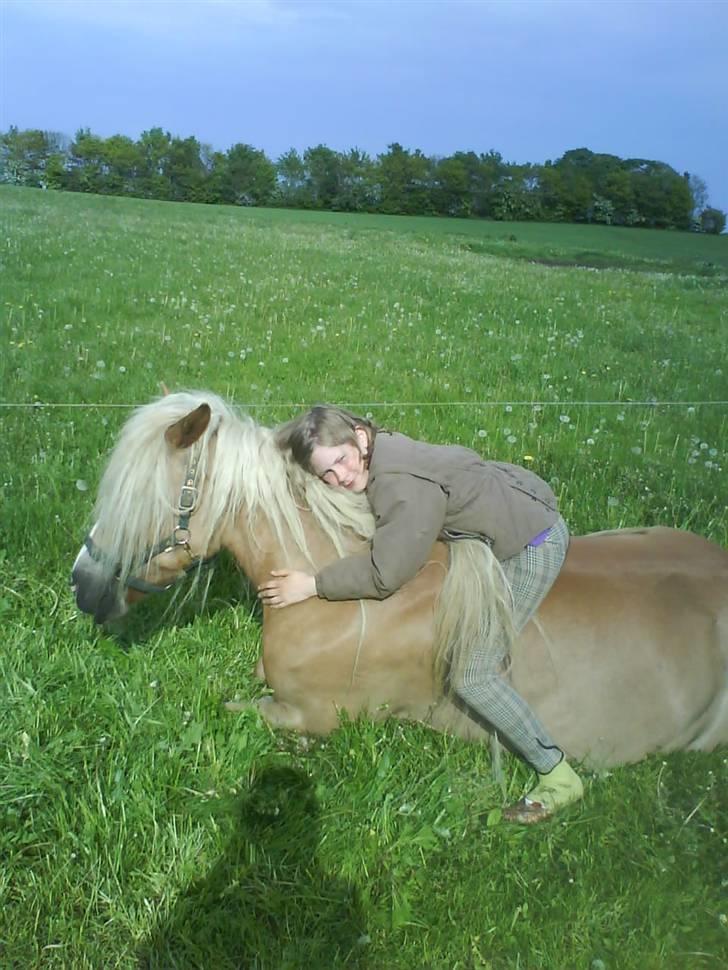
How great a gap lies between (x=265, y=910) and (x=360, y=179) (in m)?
5.94

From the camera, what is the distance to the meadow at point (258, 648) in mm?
2777

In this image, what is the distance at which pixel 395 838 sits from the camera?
3141 millimetres

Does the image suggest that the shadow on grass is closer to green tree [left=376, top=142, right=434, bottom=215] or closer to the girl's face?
the girl's face

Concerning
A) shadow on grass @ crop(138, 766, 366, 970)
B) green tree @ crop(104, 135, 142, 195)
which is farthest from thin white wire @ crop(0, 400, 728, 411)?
shadow on grass @ crop(138, 766, 366, 970)

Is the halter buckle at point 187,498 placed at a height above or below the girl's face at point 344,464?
below

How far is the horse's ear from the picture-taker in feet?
10.3

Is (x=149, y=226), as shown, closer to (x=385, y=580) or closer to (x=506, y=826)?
(x=385, y=580)

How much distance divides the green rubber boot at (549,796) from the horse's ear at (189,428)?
1976 mm

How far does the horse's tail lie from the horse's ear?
3.99 feet

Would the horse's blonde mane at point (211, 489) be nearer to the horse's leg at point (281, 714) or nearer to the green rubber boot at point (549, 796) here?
the horse's leg at point (281, 714)

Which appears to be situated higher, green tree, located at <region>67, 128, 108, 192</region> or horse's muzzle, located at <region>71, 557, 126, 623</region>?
green tree, located at <region>67, 128, 108, 192</region>

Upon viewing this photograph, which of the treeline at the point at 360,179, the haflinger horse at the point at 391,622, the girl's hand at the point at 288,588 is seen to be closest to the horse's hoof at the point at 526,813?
the haflinger horse at the point at 391,622

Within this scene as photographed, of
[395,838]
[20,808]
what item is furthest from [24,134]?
[395,838]

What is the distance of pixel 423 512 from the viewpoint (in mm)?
3373
